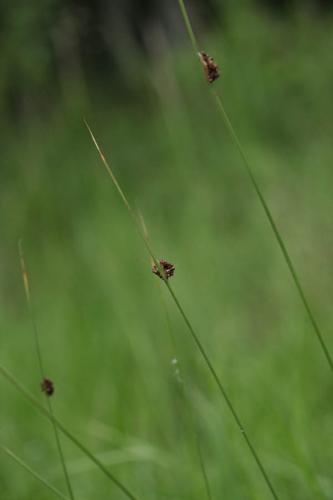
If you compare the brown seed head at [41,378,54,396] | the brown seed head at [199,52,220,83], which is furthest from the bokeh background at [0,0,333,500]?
the brown seed head at [199,52,220,83]

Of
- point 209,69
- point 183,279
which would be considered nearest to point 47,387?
point 209,69

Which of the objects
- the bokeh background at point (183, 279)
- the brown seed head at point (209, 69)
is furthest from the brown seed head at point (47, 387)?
the brown seed head at point (209, 69)

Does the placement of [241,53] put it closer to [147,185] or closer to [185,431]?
[147,185]

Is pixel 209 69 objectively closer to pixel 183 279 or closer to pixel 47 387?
pixel 47 387

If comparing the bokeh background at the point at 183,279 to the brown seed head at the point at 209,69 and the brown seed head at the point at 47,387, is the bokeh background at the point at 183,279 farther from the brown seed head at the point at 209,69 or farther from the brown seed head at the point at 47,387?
the brown seed head at the point at 209,69

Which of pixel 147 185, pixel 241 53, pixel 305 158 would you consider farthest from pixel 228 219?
pixel 147 185

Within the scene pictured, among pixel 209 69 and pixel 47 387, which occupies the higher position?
pixel 209 69

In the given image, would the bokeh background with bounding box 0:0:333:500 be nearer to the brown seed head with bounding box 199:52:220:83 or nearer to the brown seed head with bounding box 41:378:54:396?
the brown seed head with bounding box 41:378:54:396

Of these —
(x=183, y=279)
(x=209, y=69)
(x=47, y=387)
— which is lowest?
(x=47, y=387)

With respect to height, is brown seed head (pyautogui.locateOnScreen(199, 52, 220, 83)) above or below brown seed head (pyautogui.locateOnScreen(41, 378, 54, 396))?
above
